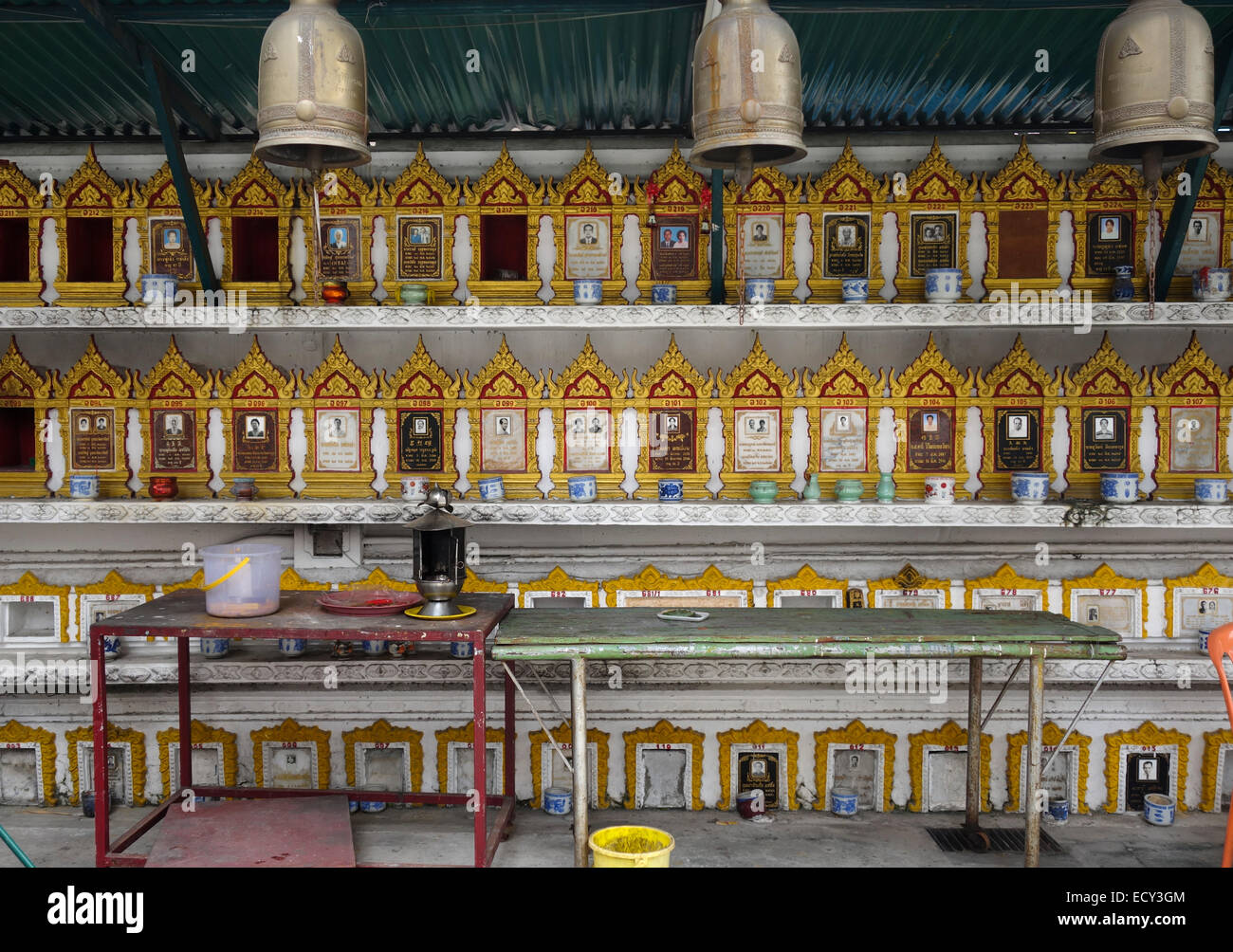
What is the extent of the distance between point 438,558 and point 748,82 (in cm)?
270

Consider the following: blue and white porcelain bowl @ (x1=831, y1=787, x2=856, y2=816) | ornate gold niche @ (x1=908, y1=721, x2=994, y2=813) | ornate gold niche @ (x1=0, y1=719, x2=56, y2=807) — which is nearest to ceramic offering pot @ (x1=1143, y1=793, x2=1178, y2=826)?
ornate gold niche @ (x1=908, y1=721, x2=994, y2=813)

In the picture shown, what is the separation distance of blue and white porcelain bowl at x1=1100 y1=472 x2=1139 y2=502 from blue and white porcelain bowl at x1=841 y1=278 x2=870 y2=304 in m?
1.81

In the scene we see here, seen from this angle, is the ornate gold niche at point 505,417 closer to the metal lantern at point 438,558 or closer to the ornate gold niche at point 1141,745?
the metal lantern at point 438,558

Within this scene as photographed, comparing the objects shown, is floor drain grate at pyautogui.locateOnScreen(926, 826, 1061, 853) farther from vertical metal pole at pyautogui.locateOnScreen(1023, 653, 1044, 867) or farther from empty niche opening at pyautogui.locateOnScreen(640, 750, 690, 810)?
empty niche opening at pyautogui.locateOnScreen(640, 750, 690, 810)

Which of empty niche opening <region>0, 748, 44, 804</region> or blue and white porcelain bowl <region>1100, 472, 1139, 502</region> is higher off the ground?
blue and white porcelain bowl <region>1100, 472, 1139, 502</region>

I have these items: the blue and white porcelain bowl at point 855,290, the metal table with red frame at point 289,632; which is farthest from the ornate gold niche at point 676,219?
the metal table with red frame at point 289,632

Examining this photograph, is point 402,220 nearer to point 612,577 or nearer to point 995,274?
point 612,577

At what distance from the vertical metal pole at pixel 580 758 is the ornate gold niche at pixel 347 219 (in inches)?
114

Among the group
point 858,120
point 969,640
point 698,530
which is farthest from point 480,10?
point 969,640

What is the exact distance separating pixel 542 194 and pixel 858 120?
2017 mm

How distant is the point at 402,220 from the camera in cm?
573

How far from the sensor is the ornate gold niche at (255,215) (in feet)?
18.6

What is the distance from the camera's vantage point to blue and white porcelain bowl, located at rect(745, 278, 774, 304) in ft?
17.5
